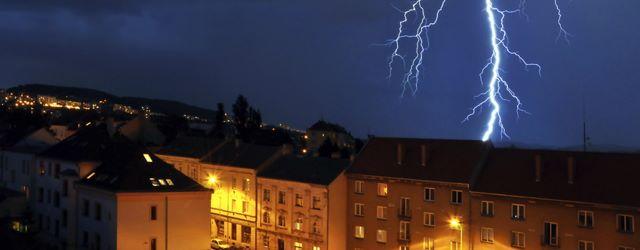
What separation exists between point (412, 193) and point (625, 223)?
48.3 ft

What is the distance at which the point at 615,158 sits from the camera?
41.2 m

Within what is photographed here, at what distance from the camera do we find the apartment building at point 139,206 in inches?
1742

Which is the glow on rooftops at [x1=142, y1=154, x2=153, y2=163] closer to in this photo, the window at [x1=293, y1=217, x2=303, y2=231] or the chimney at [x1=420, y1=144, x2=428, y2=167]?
the window at [x1=293, y1=217, x2=303, y2=231]

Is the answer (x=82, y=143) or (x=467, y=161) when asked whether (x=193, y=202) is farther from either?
(x=467, y=161)

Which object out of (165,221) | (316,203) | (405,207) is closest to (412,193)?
(405,207)

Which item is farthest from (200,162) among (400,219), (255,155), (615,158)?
(615,158)

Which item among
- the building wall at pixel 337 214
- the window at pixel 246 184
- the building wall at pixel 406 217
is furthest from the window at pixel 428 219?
the window at pixel 246 184

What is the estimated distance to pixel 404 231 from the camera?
4816 centimetres

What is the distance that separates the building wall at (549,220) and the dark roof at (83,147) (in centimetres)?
2918

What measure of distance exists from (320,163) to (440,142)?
10306mm

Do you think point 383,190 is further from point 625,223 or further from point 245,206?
point 625,223

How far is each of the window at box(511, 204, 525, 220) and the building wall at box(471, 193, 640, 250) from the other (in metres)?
0.20

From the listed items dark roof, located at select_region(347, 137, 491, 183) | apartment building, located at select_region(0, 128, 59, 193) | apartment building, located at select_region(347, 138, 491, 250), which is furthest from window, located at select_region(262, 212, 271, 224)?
apartment building, located at select_region(0, 128, 59, 193)

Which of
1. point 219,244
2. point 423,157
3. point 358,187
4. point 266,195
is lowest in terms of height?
point 219,244
